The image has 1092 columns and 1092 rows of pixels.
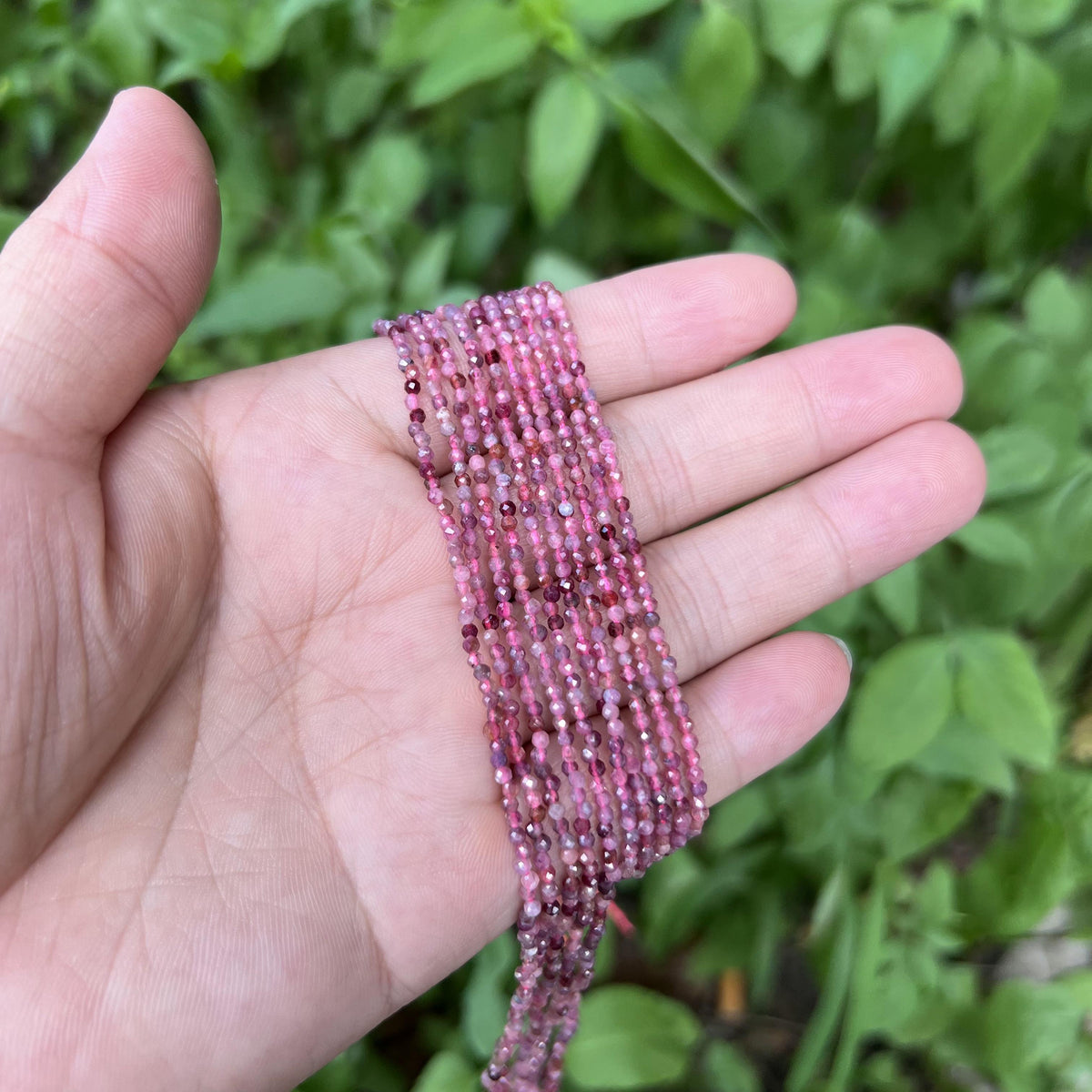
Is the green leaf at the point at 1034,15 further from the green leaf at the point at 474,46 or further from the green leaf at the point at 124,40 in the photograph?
the green leaf at the point at 124,40

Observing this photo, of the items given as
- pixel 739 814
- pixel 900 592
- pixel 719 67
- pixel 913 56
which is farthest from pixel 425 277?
pixel 739 814

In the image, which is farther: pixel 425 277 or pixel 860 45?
pixel 425 277

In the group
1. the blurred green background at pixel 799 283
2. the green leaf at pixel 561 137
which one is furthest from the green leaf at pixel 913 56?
the green leaf at pixel 561 137

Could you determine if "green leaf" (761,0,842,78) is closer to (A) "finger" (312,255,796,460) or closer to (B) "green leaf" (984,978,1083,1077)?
(A) "finger" (312,255,796,460)

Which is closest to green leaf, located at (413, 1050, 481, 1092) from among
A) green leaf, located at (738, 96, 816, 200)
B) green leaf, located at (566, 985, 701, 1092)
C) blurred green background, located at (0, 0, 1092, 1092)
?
blurred green background, located at (0, 0, 1092, 1092)

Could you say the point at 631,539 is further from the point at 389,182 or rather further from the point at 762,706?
the point at 389,182

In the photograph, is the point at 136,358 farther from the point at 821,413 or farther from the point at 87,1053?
the point at 821,413
